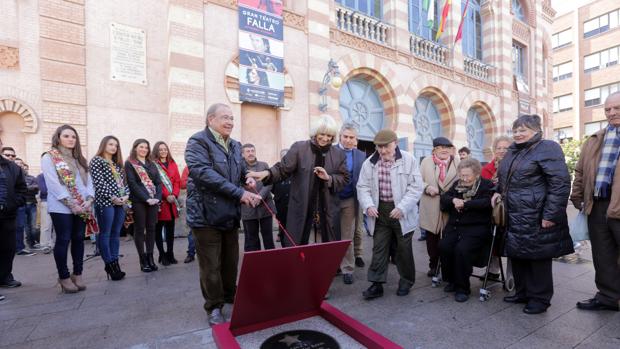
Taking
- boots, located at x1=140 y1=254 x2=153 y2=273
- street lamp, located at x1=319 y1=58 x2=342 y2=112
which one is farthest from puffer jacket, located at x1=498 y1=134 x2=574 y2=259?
street lamp, located at x1=319 y1=58 x2=342 y2=112

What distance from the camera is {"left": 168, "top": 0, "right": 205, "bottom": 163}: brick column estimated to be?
25.2 ft

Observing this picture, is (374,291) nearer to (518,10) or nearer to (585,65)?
(518,10)

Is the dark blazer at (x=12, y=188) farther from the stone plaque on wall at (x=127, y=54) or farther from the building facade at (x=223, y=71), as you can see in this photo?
the stone plaque on wall at (x=127, y=54)

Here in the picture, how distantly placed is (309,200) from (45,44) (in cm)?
725

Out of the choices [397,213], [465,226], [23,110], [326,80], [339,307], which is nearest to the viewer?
[339,307]

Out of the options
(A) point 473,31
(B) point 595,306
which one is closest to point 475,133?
(A) point 473,31

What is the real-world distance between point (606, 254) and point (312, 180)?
9.98 feet

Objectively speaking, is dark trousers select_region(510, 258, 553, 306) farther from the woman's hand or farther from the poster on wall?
the poster on wall

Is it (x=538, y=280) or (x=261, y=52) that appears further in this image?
(x=261, y=52)

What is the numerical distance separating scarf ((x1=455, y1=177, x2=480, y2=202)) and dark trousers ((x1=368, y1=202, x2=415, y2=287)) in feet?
2.50

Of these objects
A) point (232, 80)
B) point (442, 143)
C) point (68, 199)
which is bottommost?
point (68, 199)

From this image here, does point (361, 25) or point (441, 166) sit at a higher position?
point (361, 25)

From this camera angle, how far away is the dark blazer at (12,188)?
414 centimetres

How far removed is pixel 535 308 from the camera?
3.18 metres
